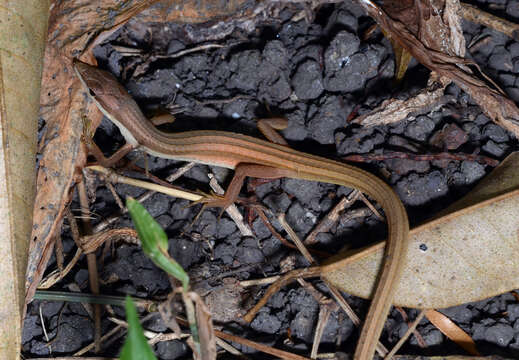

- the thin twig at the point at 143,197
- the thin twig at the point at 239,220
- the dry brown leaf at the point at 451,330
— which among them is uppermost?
the thin twig at the point at 143,197

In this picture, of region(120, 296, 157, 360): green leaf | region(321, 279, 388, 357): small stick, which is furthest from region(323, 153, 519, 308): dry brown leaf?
region(120, 296, 157, 360): green leaf

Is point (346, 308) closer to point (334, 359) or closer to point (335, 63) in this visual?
point (334, 359)

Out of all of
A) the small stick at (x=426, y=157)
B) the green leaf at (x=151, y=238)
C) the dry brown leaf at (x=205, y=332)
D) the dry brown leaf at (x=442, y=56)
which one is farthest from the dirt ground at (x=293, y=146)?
the green leaf at (x=151, y=238)

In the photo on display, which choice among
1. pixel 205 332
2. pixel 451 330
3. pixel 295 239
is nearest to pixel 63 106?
pixel 295 239

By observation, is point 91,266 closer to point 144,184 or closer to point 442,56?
point 144,184

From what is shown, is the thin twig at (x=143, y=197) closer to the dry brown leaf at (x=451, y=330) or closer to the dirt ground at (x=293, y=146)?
the dirt ground at (x=293, y=146)

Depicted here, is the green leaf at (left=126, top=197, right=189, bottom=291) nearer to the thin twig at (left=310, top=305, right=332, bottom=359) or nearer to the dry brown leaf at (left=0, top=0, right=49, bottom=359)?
the dry brown leaf at (left=0, top=0, right=49, bottom=359)
